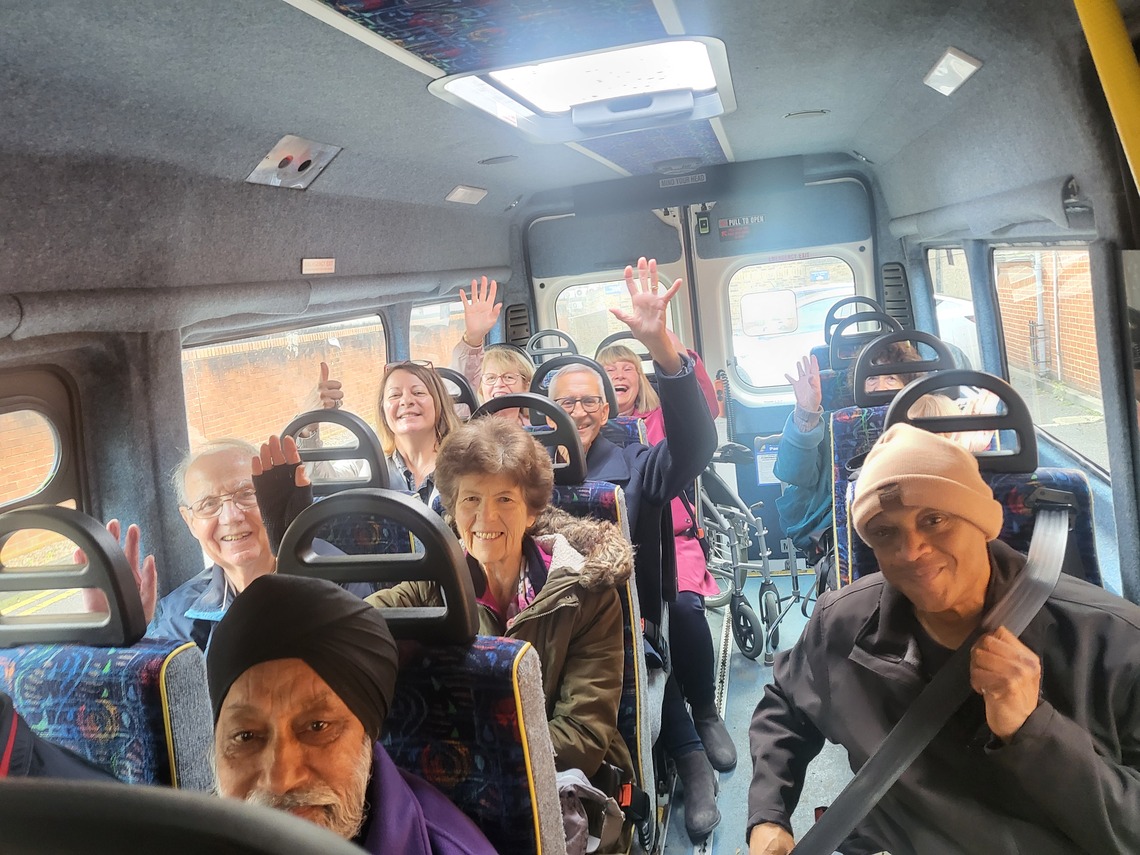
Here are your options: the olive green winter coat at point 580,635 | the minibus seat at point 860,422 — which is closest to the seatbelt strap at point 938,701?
the minibus seat at point 860,422

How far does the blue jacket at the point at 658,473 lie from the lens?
2.88 metres

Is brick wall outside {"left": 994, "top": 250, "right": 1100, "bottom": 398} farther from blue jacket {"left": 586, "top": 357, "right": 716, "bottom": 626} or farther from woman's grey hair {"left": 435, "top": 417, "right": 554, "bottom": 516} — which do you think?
woman's grey hair {"left": 435, "top": 417, "right": 554, "bottom": 516}

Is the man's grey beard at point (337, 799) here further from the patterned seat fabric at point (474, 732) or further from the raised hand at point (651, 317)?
the raised hand at point (651, 317)

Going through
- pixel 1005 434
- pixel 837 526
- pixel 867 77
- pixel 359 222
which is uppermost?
pixel 867 77

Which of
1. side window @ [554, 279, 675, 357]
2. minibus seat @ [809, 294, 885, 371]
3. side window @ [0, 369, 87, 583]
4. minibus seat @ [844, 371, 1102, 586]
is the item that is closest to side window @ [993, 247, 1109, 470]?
minibus seat @ [844, 371, 1102, 586]

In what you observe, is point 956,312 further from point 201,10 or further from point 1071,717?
point 201,10

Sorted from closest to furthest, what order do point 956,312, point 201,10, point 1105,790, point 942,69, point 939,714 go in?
1. point 1105,790
2. point 939,714
3. point 201,10
4. point 942,69
5. point 956,312

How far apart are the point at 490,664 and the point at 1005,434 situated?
106 cm

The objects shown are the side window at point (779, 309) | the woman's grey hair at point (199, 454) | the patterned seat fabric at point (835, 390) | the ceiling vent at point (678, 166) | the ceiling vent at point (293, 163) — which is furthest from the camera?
the side window at point (779, 309)

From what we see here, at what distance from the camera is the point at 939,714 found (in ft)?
4.51

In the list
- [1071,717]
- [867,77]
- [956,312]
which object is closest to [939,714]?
[1071,717]

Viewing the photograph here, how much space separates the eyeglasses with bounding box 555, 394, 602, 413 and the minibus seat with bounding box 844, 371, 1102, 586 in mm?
2032

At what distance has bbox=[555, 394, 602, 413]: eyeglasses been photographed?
11.7 ft

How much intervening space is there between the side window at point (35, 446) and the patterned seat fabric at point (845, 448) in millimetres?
1702
